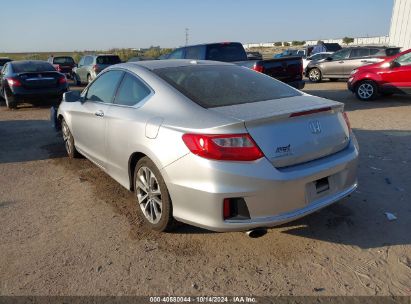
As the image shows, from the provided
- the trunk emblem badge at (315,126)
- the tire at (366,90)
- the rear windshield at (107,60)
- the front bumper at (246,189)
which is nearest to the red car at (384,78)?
the tire at (366,90)

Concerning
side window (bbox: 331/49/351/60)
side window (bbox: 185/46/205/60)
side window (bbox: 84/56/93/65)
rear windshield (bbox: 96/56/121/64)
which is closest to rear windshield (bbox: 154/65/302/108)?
side window (bbox: 185/46/205/60)

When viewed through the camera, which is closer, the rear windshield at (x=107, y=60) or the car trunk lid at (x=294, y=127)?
the car trunk lid at (x=294, y=127)

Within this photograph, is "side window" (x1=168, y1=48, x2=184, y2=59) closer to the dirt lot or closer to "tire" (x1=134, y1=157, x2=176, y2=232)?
the dirt lot

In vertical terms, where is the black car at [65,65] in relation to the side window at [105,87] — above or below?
below

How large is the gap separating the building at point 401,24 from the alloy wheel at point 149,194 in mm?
20923

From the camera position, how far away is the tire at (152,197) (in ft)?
10.7

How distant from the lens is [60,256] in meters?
A: 3.20

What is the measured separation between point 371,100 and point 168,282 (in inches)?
407

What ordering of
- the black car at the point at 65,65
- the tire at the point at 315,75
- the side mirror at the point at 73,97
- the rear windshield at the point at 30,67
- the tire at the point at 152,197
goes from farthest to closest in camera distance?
the black car at the point at 65,65 < the tire at the point at 315,75 < the rear windshield at the point at 30,67 < the side mirror at the point at 73,97 < the tire at the point at 152,197

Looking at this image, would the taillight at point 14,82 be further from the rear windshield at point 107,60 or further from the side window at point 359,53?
the side window at point 359,53

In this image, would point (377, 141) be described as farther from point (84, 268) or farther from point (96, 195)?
point (84, 268)

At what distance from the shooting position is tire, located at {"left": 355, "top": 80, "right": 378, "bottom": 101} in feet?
36.2

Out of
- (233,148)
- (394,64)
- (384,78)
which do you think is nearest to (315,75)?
(384,78)

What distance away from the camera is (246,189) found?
2.77 m
